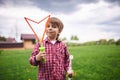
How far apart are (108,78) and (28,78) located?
1799 mm

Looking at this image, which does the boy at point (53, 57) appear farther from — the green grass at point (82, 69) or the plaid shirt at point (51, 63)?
the green grass at point (82, 69)

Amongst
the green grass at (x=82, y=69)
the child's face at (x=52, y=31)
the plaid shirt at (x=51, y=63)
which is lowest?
the green grass at (x=82, y=69)

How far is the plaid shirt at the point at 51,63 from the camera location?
7.42 feet

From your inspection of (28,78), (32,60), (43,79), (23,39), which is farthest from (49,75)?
(23,39)

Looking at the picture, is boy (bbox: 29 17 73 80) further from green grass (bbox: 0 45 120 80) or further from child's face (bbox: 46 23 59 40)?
green grass (bbox: 0 45 120 80)

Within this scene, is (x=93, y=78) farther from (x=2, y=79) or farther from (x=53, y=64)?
(x=53, y=64)

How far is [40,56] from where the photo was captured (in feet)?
6.41

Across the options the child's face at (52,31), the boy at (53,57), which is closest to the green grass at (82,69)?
the boy at (53,57)

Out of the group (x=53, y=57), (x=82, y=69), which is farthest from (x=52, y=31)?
(x=82, y=69)

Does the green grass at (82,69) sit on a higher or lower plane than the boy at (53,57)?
lower

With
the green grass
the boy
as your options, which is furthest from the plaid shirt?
the green grass

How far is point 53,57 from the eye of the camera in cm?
229

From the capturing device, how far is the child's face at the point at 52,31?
91.3 inches

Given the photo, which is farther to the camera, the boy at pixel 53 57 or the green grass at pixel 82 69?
the green grass at pixel 82 69
